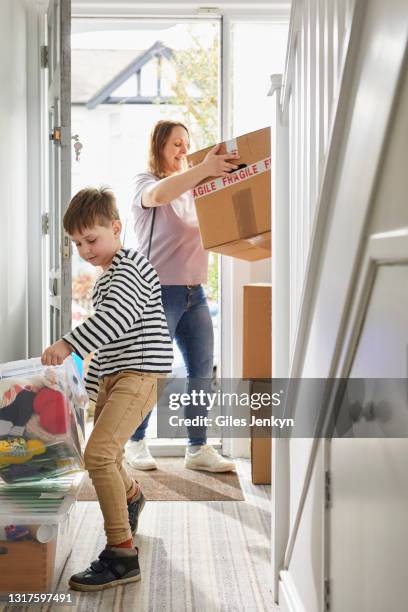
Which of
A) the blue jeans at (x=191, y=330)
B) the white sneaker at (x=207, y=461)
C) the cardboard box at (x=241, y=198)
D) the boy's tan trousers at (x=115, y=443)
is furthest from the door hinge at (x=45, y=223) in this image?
the boy's tan trousers at (x=115, y=443)

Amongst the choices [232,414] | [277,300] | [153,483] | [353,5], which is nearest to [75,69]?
[232,414]

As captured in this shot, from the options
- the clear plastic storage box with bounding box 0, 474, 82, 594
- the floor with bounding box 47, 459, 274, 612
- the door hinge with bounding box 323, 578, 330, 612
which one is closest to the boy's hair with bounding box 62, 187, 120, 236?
the clear plastic storage box with bounding box 0, 474, 82, 594

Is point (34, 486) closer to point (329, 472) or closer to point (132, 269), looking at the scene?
point (132, 269)

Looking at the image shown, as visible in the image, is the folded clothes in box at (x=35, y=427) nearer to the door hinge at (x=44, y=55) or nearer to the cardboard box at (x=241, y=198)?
the cardboard box at (x=241, y=198)

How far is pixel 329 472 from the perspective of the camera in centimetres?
156

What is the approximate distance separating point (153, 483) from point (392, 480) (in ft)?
7.58

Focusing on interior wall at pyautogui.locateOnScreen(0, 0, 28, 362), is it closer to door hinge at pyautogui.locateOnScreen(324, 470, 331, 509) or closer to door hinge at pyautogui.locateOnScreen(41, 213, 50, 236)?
door hinge at pyautogui.locateOnScreen(41, 213, 50, 236)

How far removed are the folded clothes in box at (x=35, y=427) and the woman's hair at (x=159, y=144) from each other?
4.75 feet

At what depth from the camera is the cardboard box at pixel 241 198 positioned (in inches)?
106

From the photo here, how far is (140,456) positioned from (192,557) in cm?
112

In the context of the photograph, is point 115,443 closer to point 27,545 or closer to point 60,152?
point 27,545

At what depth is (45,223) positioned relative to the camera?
11.8 ft

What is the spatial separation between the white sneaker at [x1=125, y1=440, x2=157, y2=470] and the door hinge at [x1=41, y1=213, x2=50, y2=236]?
1014 millimetres

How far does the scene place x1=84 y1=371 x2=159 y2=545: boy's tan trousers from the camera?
7.41 ft
